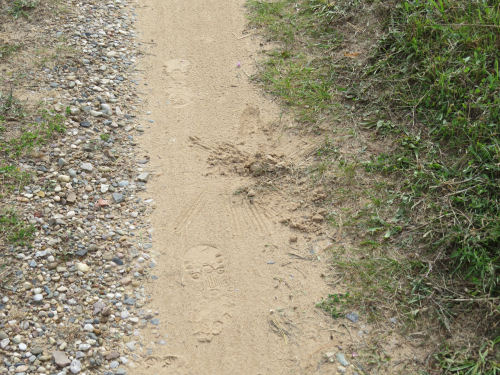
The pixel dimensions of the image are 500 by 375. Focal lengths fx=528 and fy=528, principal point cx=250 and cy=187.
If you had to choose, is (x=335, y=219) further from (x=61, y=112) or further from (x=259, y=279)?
(x=61, y=112)

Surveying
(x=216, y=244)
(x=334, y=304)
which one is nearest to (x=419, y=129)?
(x=334, y=304)

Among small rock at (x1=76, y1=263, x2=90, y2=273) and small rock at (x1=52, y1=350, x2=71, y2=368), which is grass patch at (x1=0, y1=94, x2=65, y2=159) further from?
small rock at (x1=52, y1=350, x2=71, y2=368)

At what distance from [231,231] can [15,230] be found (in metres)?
1.64

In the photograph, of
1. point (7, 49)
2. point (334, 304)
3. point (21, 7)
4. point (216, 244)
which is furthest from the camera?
point (21, 7)

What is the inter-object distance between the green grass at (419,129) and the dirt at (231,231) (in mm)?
275

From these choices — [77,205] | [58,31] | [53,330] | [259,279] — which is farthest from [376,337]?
[58,31]

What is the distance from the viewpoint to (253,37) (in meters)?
6.20

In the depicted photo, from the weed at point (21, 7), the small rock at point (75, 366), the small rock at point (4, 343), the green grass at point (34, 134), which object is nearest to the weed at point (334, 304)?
the small rock at point (75, 366)

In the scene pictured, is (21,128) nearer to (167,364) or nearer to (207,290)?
(207,290)

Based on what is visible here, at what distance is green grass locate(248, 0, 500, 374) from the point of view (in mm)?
3639

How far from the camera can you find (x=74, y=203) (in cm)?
430

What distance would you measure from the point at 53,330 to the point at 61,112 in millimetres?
2286

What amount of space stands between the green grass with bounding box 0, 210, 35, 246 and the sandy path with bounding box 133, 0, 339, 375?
3.11 ft

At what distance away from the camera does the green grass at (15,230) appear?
3.93 meters
